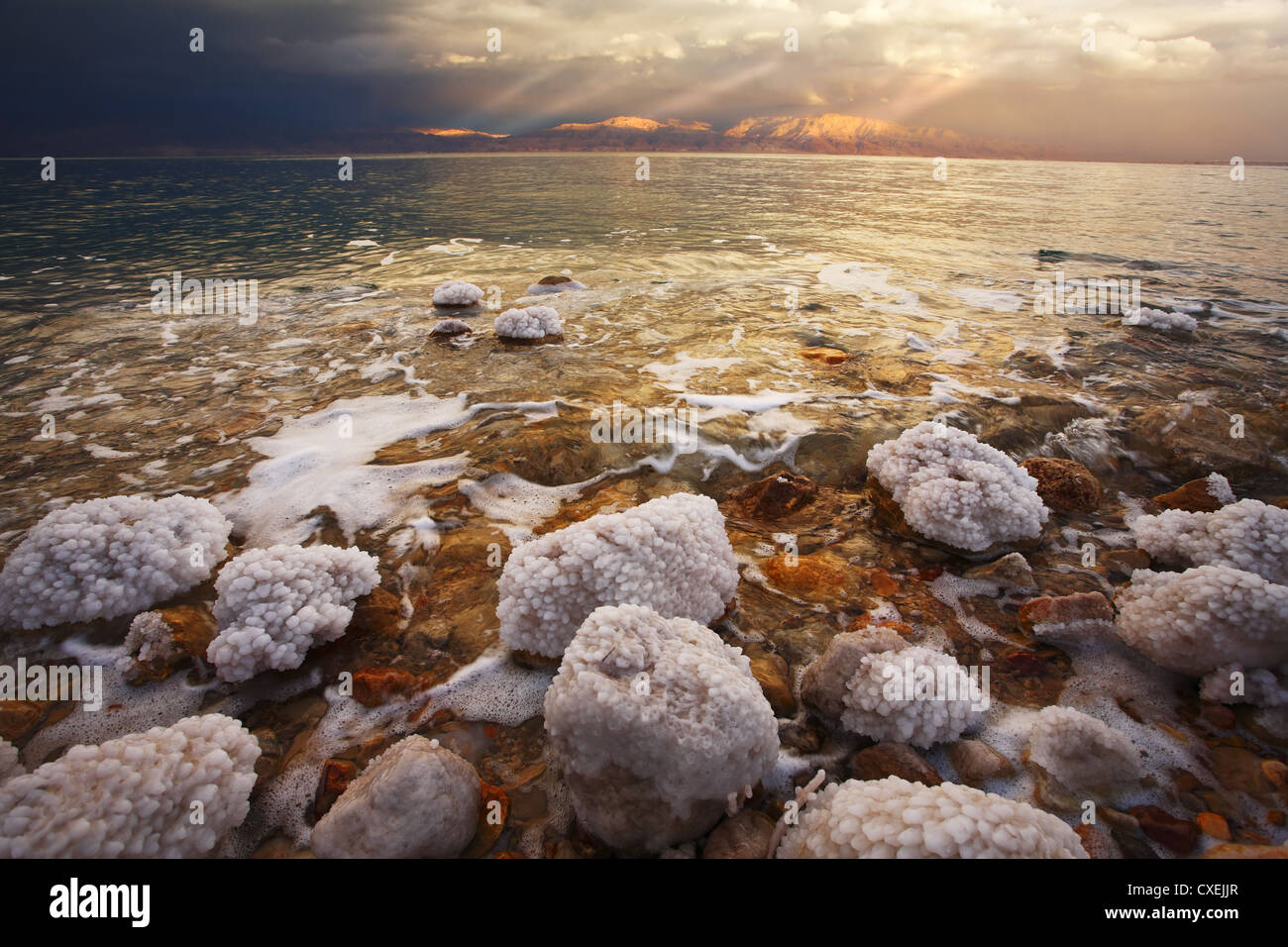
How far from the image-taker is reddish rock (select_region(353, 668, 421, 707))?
294cm

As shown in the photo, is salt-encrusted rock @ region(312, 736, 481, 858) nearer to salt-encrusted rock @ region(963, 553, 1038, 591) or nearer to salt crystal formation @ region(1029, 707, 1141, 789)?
salt crystal formation @ region(1029, 707, 1141, 789)

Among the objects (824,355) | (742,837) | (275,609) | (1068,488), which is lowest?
(742,837)

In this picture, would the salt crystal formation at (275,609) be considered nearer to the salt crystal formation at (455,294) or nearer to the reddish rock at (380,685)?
the reddish rock at (380,685)

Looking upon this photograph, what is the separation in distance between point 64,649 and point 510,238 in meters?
15.7

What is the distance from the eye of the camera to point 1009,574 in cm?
371

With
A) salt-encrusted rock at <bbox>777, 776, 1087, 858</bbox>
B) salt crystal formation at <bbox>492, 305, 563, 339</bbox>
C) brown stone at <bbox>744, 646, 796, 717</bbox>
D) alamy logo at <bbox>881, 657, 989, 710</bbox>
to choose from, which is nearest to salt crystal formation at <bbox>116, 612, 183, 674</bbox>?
brown stone at <bbox>744, 646, 796, 717</bbox>

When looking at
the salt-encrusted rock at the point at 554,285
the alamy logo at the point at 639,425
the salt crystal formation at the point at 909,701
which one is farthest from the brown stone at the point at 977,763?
the salt-encrusted rock at the point at 554,285

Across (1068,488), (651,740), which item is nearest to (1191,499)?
(1068,488)

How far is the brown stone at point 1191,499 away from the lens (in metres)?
4.39

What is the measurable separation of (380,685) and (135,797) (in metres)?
1.04

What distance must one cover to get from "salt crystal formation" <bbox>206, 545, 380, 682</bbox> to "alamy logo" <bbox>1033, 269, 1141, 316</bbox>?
10664 mm

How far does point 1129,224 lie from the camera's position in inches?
790

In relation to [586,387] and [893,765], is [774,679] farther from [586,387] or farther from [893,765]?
[586,387]
